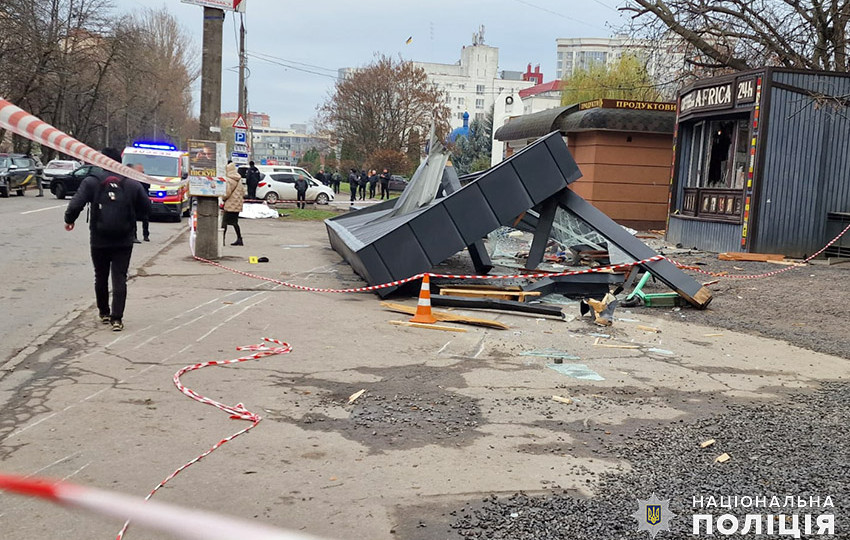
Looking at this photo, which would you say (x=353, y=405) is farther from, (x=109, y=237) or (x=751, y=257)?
(x=751, y=257)

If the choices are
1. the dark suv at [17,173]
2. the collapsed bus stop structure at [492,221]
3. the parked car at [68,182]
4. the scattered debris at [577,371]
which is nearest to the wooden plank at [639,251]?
the collapsed bus stop structure at [492,221]

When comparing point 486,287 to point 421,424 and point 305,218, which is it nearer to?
point 421,424

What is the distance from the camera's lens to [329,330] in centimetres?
904

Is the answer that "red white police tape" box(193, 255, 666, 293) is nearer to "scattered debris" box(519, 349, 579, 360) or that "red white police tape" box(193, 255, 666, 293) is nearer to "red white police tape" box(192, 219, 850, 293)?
"red white police tape" box(192, 219, 850, 293)

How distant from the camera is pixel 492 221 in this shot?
37.0 feet

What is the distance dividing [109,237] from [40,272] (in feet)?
17.6

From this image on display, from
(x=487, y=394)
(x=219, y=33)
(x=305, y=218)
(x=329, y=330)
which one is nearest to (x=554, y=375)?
(x=487, y=394)

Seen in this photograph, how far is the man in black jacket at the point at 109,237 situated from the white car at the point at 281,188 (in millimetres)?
28326

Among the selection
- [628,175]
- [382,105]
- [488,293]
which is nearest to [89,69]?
[382,105]

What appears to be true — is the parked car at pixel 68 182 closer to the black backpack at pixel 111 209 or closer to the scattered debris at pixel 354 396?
the black backpack at pixel 111 209

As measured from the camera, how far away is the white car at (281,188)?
121ft

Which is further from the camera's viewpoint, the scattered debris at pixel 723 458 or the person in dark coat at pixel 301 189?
the person in dark coat at pixel 301 189

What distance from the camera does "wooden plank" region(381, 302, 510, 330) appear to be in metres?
9.53

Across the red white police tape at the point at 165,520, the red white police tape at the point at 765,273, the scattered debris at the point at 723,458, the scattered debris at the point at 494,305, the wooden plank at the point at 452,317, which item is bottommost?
the wooden plank at the point at 452,317
